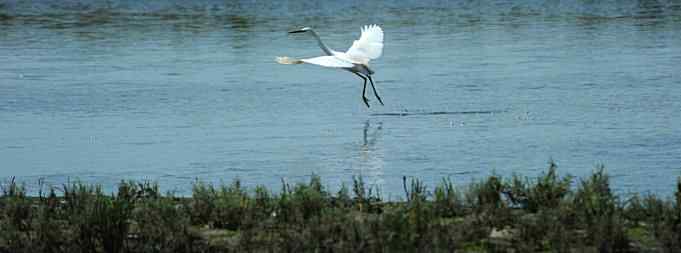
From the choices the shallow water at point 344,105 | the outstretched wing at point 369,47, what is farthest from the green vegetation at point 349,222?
the outstretched wing at point 369,47

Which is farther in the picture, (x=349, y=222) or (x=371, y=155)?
(x=371, y=155)

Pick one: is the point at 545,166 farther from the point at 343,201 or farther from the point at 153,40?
the point at 153,40

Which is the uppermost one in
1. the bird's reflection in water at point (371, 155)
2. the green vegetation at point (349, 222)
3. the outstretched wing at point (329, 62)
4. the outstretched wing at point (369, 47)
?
the outstretched wing at point (369, 47)

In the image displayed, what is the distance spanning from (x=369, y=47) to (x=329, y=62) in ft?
4.99

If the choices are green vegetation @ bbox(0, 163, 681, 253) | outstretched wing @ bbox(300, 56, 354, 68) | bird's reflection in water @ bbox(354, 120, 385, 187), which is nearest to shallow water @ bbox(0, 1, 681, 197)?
bird's reflection in water @ bbox(354, 120, 385, 187)

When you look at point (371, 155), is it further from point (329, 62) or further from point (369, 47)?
point (369, 47)

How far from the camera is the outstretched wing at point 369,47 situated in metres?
17.1

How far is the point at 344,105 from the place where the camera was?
55.7 ft

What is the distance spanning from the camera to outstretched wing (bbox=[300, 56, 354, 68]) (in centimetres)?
1547

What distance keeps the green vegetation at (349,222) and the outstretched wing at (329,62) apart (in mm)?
6286

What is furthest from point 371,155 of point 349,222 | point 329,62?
point 349,222

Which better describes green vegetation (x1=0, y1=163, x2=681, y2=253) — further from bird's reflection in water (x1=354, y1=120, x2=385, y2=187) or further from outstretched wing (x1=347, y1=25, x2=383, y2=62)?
outstretched wing (x1=347, y1=25, x2=383, y2=62)

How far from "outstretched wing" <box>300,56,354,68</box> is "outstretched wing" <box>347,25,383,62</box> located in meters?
0.41

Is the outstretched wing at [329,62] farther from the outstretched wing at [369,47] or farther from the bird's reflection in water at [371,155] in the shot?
the bird's reflection in water at [371,155]
